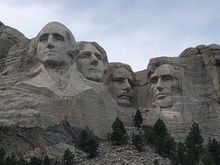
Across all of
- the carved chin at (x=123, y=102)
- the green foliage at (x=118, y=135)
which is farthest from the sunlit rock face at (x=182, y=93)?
the green foliage at (x=118, y=135)

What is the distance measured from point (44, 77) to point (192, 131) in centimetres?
338

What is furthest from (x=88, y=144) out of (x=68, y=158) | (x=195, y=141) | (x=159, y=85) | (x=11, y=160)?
(x=159, y=85)

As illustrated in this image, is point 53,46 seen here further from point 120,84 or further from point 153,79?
Result: point 153,79

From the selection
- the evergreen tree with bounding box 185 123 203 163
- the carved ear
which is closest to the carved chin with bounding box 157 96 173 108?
the evergreen tree with bounding box 185 123 203 163

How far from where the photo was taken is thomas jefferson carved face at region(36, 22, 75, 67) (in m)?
23.9

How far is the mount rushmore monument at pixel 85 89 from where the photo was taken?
22734 millimetres

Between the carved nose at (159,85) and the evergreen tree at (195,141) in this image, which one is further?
the carved nose at (159,85)

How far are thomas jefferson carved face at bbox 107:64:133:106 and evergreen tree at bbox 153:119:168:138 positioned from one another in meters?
1.95

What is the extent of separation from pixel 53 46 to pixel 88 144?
2797 millimetres

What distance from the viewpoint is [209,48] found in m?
25.5

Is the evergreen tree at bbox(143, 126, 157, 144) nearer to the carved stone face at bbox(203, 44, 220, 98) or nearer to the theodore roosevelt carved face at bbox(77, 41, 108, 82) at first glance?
the theodore roosevelt carved face at bbox(77, 41, 108, 82)

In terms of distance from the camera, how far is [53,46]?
78.5 ft

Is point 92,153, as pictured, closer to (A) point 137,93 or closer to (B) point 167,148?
(B) point 167,148

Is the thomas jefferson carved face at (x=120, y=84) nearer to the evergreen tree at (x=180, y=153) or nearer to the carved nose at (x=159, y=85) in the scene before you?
the carved nose at (x=159, y=85)
